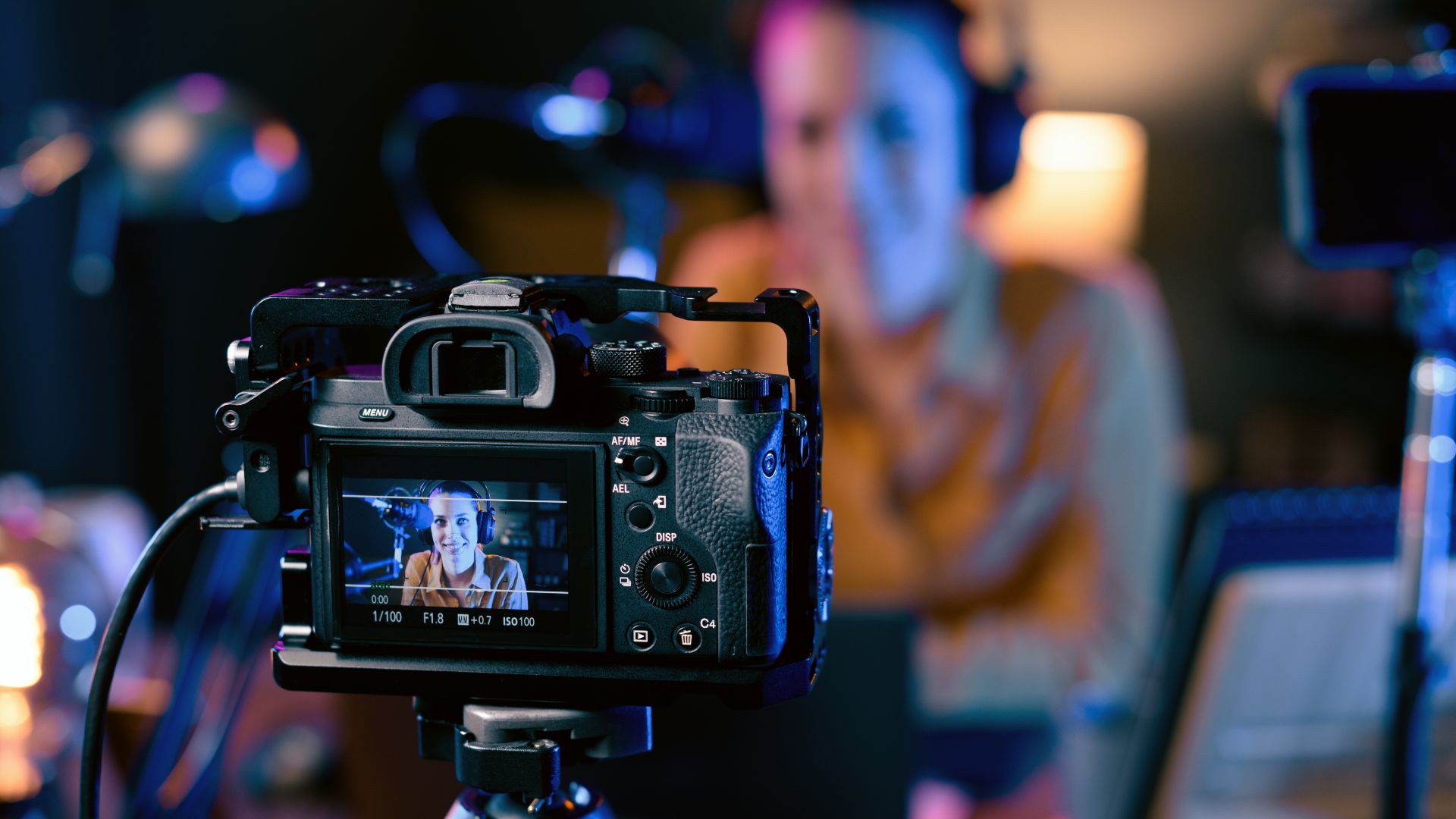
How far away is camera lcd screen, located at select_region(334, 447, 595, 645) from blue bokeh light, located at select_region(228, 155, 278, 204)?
2.36 feet

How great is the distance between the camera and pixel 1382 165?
97 centimetres

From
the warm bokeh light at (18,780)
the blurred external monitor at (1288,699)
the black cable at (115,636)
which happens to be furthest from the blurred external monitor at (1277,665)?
the warm bokeh light at (18,780)

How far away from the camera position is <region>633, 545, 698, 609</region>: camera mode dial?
2.13 feet

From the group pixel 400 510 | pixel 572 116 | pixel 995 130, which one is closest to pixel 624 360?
pixel 400 510

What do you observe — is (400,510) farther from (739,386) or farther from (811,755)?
(811,755)

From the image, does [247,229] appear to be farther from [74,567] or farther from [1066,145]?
[1066,145]

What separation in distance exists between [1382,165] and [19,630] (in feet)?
4.64

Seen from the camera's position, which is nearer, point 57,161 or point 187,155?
point 187,155

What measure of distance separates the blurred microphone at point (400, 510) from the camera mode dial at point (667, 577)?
0.13 meters

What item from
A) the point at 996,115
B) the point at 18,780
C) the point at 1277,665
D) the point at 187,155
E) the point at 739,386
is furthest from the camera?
the point at 996,115

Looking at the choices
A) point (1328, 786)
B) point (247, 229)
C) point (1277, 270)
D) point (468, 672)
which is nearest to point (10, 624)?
→ point (468, 672)

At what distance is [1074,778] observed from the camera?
1376 mm

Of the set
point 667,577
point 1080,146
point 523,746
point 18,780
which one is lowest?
point 18,780

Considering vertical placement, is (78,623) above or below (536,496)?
below
